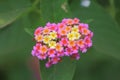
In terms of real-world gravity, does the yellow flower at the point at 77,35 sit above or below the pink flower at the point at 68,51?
above

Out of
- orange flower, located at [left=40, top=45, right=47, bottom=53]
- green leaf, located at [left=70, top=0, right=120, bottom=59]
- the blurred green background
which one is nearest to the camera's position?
orange flower, located at [left=40, top=45, right=47, bottom=53]

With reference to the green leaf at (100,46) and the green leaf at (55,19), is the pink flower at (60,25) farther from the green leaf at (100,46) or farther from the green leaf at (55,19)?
the green leaf at (100,46)

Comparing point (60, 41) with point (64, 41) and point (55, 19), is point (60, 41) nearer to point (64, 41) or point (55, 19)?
point (64, 41)

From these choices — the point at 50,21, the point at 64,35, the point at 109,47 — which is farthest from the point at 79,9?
the point at 64,35

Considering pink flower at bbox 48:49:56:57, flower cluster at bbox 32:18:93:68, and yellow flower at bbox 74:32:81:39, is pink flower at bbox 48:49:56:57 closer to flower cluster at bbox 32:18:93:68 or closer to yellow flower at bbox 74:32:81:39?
flower cluster at bbox 32:18:93:68

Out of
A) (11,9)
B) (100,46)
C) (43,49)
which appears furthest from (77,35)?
(11,9)

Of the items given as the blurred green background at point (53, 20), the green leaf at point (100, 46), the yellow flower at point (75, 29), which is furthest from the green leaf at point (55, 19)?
the green leaf at point (100, 46)

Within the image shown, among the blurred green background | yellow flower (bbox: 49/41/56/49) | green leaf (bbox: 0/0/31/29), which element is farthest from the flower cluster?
green leaf (bbox: 0/0/31/29)

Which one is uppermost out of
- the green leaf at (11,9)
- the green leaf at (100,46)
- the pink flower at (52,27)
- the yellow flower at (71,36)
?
the green leaf at (11,9)
